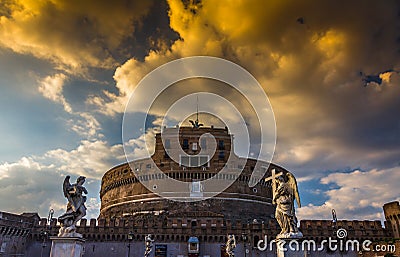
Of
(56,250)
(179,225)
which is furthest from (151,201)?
(56,250)

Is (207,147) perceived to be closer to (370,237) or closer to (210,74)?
(370,237)

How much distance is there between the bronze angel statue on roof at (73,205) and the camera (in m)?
11.3

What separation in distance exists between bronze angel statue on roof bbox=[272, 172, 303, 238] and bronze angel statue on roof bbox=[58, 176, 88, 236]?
695 centimetres

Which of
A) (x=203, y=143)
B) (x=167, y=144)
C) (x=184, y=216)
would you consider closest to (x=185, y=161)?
(x=167, y=144)

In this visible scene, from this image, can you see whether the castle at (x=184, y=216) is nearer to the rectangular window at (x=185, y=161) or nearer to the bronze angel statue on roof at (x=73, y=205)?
the rectangular window at (x=185, y=161)

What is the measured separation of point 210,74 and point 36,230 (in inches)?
1440

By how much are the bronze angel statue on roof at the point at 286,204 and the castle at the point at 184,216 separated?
23.3 metres

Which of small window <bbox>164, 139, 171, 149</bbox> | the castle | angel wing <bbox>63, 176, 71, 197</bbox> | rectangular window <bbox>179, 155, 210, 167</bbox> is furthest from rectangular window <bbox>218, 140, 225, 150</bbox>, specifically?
angel wing <bbox>63, 176, 71, 197</bbox>

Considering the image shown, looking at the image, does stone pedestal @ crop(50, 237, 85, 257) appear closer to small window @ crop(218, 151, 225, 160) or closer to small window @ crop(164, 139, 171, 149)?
small window @ crop(218, 151, 225, 160)

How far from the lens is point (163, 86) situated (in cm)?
2284

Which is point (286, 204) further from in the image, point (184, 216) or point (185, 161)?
point (185, 161)

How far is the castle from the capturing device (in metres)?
41.4

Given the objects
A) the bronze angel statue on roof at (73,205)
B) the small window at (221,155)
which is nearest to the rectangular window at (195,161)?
the small window at (221,155)

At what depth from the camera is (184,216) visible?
46312 mm
